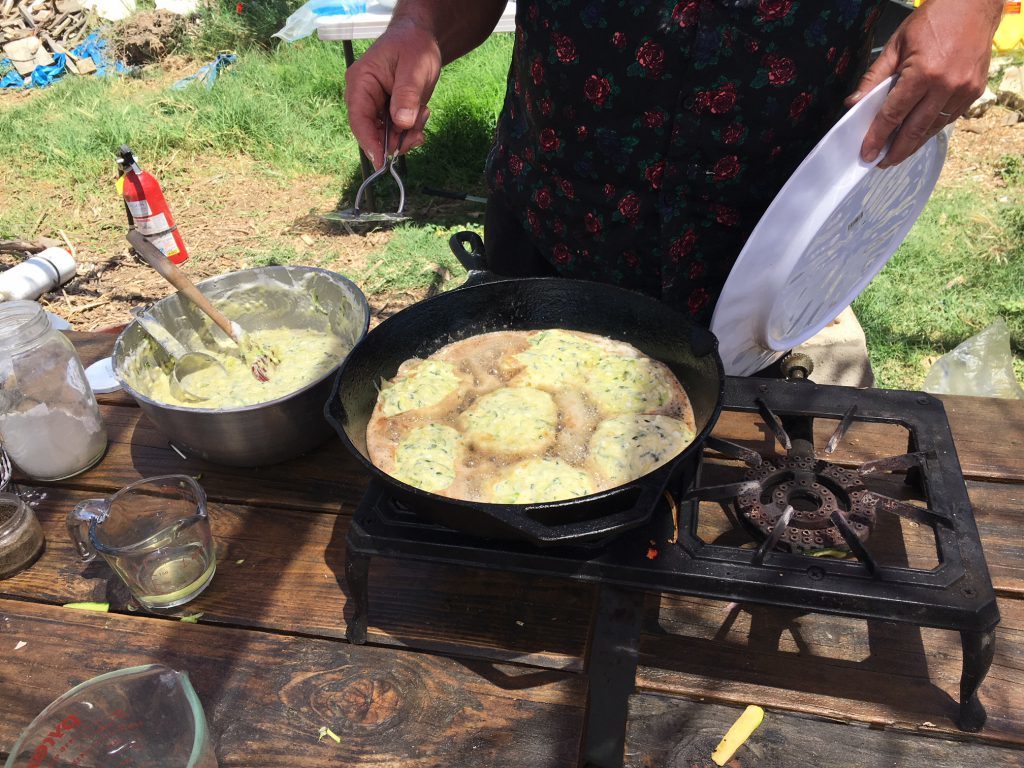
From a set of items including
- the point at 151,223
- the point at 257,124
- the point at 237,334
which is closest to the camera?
the point at 237,334

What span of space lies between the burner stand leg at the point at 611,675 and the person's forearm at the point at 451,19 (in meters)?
1.73

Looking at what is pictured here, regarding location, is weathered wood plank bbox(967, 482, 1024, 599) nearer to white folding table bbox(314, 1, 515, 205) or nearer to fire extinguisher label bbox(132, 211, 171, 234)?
fire extinguisher label bbox(132, 211, 171, 234)

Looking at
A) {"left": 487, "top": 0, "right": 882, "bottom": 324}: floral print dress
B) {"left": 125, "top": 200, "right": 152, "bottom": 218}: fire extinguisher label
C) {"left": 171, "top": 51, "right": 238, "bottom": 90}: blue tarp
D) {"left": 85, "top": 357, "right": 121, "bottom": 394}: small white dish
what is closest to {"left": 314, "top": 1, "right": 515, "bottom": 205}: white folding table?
{"left": 125, "top": 200, "right": 152, "bottom": 218}: fire extinguisher label

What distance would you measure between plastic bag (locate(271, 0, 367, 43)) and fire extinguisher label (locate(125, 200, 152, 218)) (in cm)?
230

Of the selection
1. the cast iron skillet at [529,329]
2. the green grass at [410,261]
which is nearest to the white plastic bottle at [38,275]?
the green grass at [410,261]

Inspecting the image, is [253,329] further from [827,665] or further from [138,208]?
[138,208]

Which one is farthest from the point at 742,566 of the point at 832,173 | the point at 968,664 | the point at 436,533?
the point at 832,173

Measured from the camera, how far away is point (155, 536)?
1654 mm

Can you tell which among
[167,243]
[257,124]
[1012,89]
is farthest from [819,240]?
[257,124]

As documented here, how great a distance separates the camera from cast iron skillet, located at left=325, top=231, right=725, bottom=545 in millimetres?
1387

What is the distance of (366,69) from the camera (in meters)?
2.03

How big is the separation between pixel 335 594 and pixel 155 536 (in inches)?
16.6

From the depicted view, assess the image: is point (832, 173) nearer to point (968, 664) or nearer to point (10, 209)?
point (968, 664)

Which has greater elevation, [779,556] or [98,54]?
[779,556]
